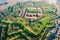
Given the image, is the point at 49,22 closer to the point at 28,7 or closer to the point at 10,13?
the point at 28,7

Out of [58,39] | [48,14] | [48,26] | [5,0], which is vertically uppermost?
[5,0]

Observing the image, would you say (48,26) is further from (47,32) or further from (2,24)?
(2,24)

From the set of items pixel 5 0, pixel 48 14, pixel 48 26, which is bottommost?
pixel 48 26

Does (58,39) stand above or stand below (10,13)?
below

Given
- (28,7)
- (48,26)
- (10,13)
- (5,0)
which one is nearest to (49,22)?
(48,26)

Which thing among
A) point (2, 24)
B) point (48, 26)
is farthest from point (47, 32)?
point (2, 24)

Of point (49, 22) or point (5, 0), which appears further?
point (5, 0)

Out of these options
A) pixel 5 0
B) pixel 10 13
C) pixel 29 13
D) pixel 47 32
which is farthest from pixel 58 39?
pixel 5 0

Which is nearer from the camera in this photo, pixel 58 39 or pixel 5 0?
pixel 58 39

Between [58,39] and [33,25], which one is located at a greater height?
[33,25]
